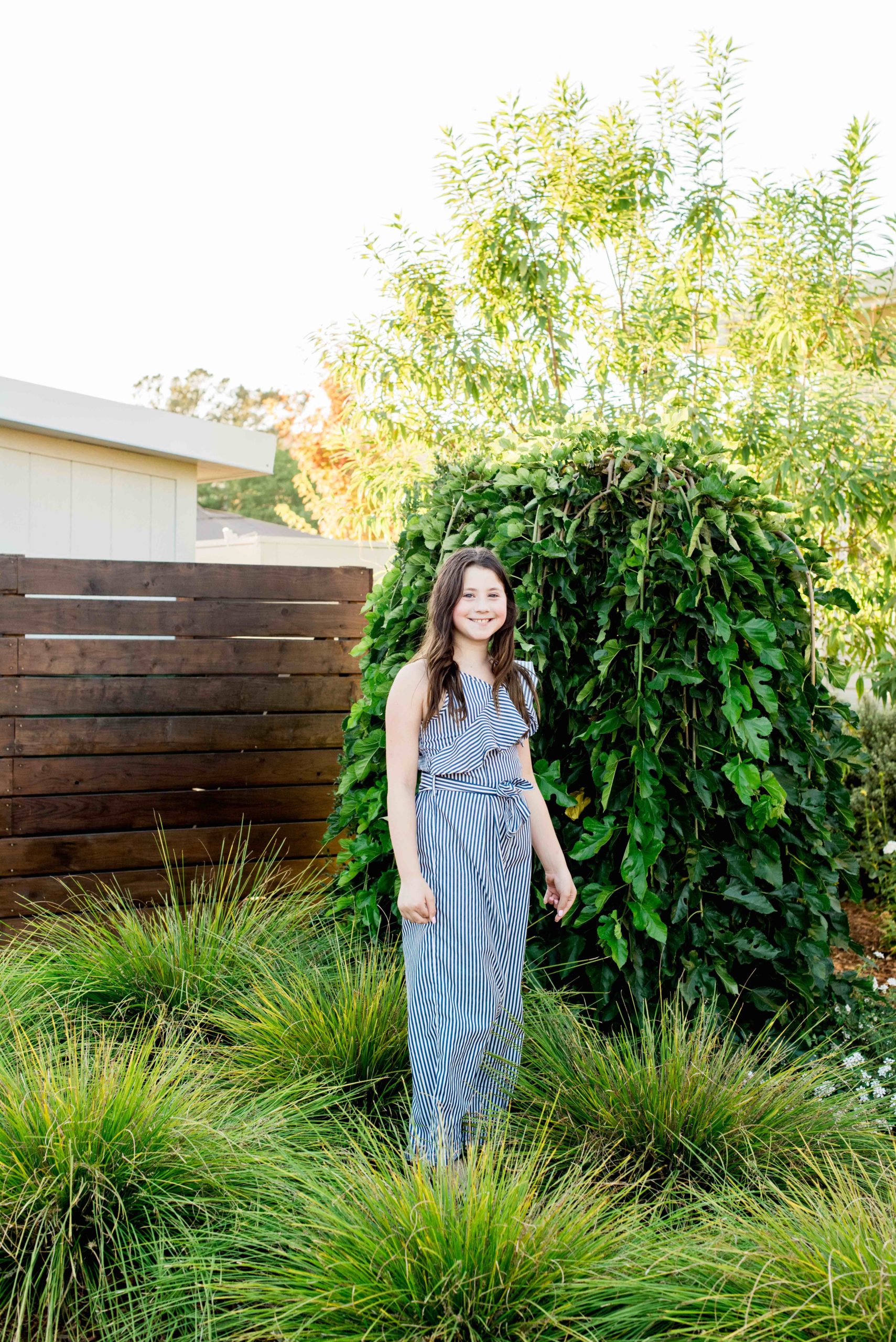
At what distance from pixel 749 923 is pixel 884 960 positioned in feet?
8.58

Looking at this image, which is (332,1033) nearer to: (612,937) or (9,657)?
(612,937)

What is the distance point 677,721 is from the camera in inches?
126

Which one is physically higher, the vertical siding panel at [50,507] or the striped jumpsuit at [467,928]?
the vertical siding panel at [50,507]

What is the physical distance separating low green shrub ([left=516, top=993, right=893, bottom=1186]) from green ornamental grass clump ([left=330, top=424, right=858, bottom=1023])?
18.7 inches

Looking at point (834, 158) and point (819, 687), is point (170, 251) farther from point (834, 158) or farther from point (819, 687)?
point (819, 687)

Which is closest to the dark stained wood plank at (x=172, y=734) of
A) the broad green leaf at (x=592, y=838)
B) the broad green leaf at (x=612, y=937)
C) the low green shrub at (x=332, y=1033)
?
the low green shrub at (x=332, y=1033)

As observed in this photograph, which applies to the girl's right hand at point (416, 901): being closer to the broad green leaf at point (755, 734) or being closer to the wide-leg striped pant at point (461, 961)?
the wide-leg striped pant at point (461, 961)

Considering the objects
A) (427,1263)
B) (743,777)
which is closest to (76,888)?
(743,777)

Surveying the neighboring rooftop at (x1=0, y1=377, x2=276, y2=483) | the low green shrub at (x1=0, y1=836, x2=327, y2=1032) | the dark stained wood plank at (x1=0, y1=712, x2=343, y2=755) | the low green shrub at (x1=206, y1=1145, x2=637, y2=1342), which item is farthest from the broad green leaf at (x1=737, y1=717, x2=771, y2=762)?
the neighboring rooftop at (x1=0, y1=377, x2=276, y2=483)

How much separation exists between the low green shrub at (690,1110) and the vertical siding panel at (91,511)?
3.76 metres

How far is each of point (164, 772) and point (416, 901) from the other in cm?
240

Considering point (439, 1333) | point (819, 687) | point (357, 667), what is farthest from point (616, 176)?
point (439, 1333)

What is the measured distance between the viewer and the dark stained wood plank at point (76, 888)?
14.0 ft

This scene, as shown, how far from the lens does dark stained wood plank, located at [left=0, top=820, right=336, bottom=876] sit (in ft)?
14.2
